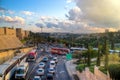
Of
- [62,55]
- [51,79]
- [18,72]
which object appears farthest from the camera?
[62,55]

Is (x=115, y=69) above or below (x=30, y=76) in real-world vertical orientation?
above

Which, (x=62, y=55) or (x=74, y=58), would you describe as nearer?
(x=74, y=58)

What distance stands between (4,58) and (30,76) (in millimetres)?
8007

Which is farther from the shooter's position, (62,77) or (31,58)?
(31,58)

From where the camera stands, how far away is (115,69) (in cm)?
2241

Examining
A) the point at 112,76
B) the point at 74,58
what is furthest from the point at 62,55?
the point at 112,76

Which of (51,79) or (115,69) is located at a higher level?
(115,69)

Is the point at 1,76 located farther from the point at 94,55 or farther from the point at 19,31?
the point at 19,31

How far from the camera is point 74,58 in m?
69.2

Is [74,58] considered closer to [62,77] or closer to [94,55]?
[94,55]

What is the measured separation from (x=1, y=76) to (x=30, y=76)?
1238cm

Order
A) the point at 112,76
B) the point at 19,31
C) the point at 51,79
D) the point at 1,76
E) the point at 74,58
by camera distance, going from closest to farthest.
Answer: the point at 112,76 < the point at 1,76 < the point at 51,79 < the point at 74,58 < the point at 19,31

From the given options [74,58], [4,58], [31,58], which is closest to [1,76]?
[4,58]

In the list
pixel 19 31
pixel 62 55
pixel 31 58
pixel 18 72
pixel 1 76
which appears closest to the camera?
pixel 1 76
